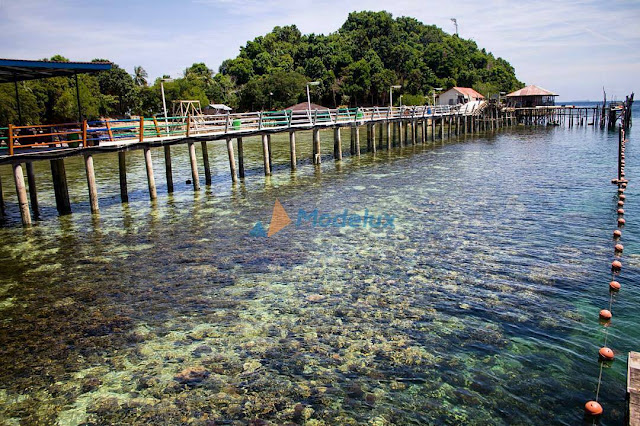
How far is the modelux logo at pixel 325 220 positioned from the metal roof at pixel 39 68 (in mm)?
8998

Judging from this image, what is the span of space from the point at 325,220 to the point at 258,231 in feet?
8.72

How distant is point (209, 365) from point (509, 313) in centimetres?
589

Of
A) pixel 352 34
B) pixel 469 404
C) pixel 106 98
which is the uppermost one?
pixel 352 34

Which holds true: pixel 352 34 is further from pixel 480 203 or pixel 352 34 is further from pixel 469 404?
pixel 469 404

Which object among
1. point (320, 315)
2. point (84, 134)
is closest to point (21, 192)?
point (84, 134)

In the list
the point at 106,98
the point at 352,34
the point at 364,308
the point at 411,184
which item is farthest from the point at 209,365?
the point at 352,34

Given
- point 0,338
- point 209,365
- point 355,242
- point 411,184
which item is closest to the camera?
point 209,365

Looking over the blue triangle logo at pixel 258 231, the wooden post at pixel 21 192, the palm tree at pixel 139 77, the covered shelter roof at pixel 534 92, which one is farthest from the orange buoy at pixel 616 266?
the palm tree at pixel 139 77

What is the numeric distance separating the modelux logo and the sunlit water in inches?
18.8

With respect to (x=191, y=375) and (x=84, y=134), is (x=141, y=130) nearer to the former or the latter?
(x=84, y=134)

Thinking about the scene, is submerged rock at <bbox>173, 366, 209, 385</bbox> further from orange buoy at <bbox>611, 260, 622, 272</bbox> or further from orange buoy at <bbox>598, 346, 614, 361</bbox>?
orange buoy at <bbox>611, 260, 622, 272</bbox>

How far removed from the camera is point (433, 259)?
1309 cm

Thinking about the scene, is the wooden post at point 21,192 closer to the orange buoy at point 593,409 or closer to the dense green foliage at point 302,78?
the orange buoy at point 593,409

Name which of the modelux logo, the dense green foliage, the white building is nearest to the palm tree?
the dense green foliage
